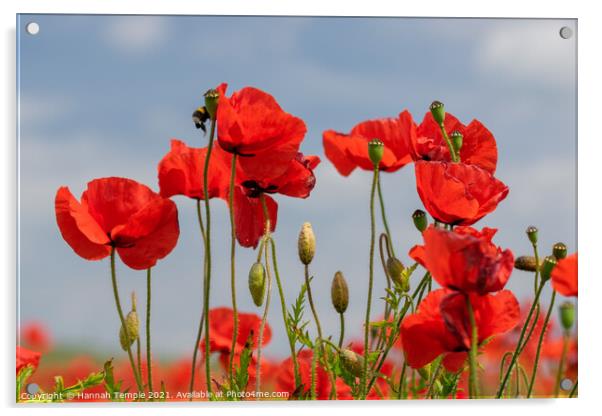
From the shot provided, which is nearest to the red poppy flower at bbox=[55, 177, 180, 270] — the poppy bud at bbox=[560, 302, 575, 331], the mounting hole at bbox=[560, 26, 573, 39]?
the poppy bud at bbox=[560, 302, 575, 331]

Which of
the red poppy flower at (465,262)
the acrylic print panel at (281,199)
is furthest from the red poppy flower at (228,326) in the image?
the red poppy flower at (465,262)

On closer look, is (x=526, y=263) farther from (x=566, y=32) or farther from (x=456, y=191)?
(x=566, y=32)

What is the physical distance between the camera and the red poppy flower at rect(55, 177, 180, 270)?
1369mm

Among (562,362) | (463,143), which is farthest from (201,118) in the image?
(562,362)

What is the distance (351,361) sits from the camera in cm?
135

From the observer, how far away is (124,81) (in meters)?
1.63

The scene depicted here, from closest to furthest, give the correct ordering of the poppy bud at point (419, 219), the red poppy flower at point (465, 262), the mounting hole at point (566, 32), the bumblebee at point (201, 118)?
the red poppy flower at point (465, 262) → the poppy bud at point (419, 219) → the bumblebee at point (201, 118) → the mounting hole at point (566, 32)

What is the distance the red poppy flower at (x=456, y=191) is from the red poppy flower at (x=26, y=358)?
0.83 m

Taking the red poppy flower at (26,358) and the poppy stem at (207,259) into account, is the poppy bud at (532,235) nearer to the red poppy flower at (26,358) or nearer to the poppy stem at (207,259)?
the poppy stem at (207,259)

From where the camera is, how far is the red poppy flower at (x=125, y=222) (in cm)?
137

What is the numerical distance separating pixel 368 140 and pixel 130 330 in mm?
587

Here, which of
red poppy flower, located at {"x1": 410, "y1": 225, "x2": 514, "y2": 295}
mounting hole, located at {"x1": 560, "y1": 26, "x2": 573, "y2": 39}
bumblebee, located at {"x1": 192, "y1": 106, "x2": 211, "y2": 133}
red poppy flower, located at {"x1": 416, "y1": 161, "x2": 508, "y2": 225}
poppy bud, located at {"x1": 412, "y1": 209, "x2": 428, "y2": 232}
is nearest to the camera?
red poppy flower, located at {"x1": 410, "y1": 225, "x2": 514, "y2": 295}

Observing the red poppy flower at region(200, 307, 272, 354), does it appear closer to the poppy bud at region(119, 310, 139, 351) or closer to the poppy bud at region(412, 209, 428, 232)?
the poppy bud at region(119, 310, 139, 351)

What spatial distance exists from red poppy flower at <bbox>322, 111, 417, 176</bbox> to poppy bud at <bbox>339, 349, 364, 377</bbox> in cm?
38
